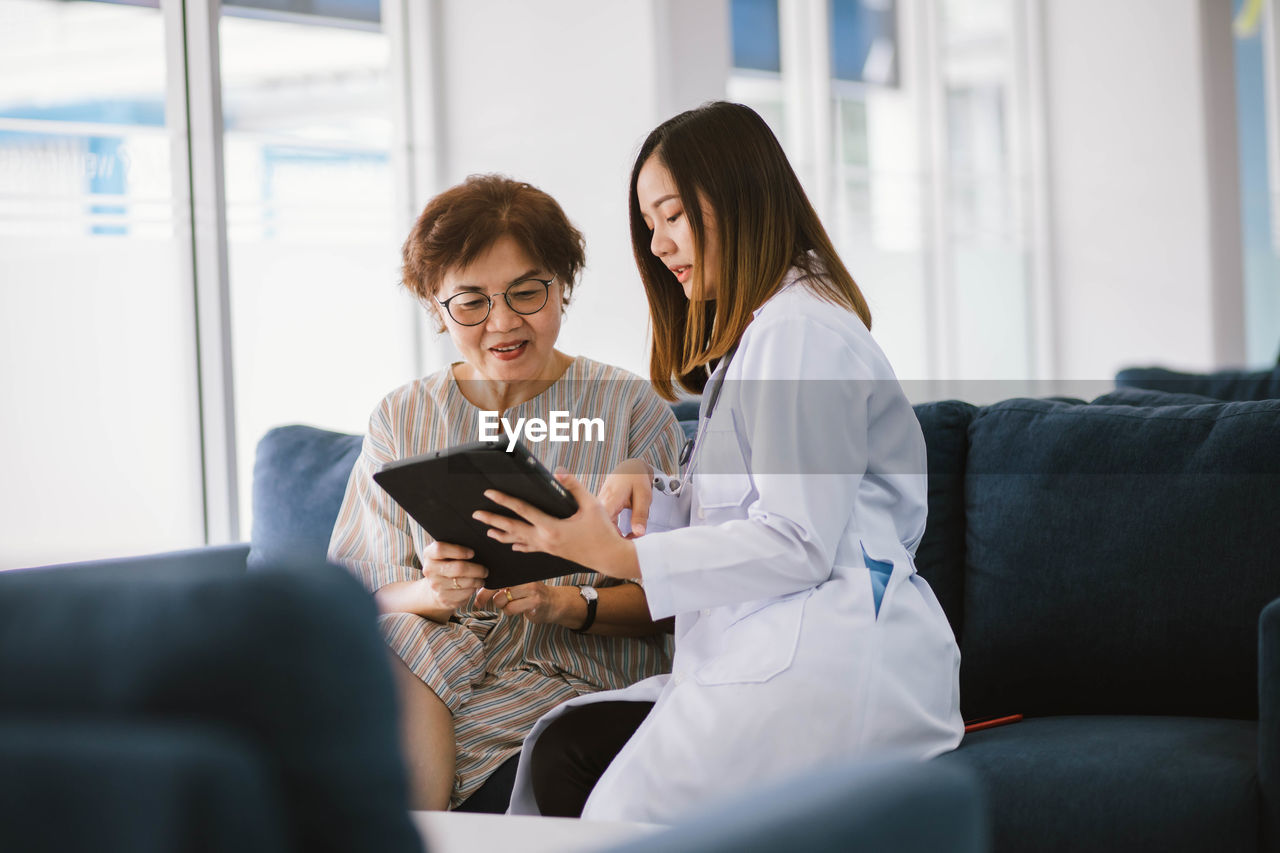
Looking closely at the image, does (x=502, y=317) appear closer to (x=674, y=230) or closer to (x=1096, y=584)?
(x=674, y=230)

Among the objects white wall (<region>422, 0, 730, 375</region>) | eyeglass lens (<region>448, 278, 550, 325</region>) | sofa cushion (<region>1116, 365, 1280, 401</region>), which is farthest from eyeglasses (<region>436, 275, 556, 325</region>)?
sofa cushion (<region>1116, 365, 1280, 401</region>)

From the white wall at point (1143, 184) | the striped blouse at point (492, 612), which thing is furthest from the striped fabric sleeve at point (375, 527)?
the white wall at point (1143, 184)

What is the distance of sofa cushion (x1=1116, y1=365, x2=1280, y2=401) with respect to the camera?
3.12 metres

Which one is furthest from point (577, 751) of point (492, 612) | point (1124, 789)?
point (1124, 789)

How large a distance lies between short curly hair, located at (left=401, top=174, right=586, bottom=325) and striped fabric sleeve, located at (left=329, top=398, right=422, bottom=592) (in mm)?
250

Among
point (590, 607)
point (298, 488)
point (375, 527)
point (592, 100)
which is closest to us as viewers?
point (590, 607)

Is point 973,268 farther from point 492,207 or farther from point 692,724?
point 692,724

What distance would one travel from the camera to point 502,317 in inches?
81.5

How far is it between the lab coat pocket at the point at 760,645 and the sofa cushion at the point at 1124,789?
1.18 ft

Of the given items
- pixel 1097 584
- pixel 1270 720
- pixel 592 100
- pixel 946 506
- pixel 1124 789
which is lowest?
pixel 1124 789

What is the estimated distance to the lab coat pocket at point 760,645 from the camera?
149 cm

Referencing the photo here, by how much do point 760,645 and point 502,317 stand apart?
81 cm

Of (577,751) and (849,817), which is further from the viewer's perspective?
(577,751)

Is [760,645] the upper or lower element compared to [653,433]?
lower
